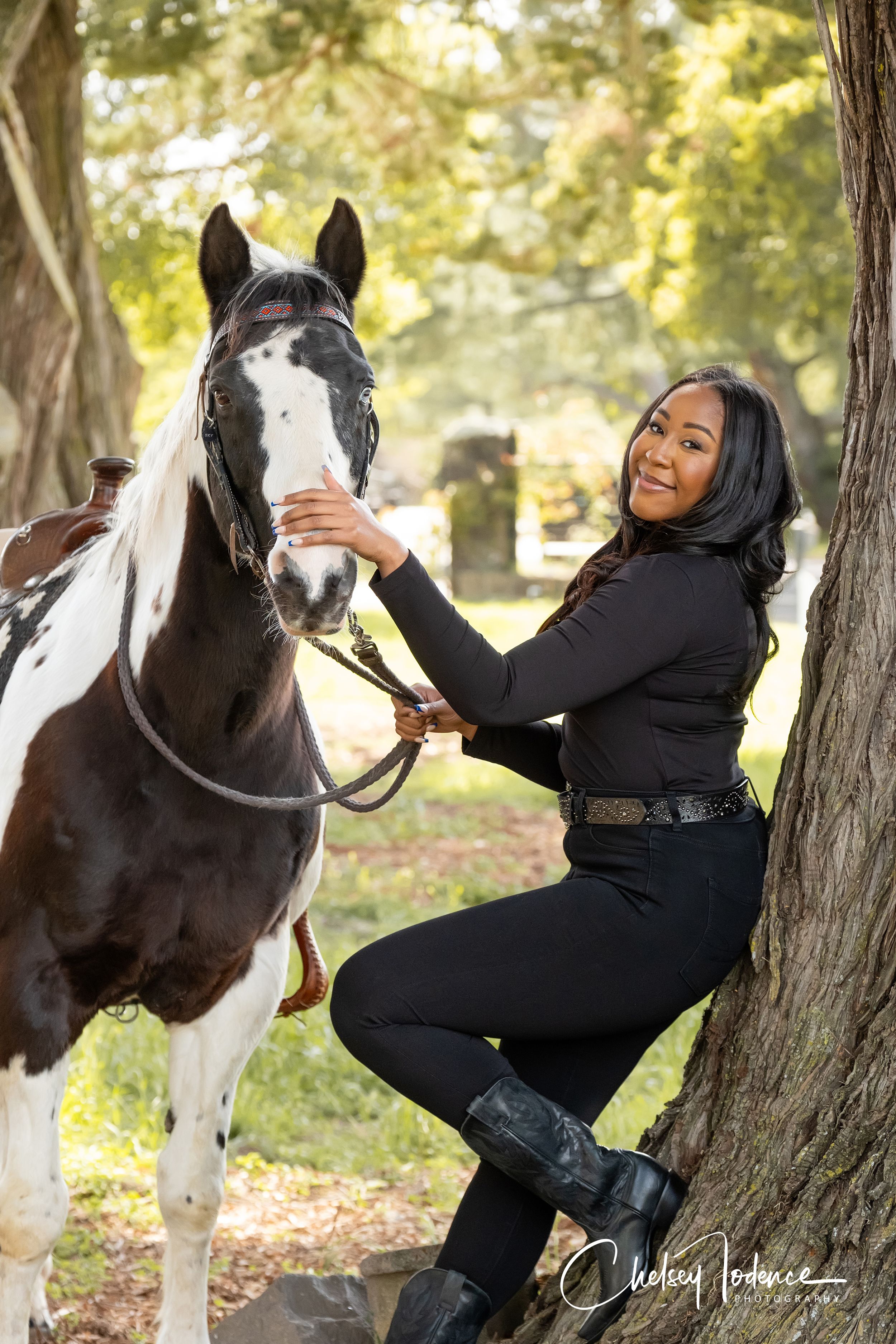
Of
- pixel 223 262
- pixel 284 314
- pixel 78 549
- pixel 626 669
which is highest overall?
pixel 223 262

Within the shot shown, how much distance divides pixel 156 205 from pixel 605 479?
23.1ft

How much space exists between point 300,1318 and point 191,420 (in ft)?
5.79

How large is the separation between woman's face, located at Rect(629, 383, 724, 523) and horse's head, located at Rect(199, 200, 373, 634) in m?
0.50

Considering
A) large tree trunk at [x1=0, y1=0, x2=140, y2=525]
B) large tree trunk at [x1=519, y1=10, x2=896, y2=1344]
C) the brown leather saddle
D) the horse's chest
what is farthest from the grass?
large tree trunk at [x1=0, y1=0, x2=140, y2=525]

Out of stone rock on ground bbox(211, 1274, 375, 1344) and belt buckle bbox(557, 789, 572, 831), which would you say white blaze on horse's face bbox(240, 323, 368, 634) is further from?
stone rock on ground bbox(211, 1274, 375, 1344)

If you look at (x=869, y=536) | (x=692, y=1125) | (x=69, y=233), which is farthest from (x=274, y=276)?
(x=69, y=233)

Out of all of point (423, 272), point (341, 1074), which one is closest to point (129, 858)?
point (341, 1074)

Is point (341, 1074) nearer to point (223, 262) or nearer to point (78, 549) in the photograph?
point (78, 549)

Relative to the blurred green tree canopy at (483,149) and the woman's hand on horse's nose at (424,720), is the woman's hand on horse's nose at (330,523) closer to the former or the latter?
the woman's hand on horse's nose at (424,720)

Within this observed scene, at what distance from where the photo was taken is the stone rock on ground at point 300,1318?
231cm

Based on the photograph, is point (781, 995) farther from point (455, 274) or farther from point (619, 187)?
point (455, 274)

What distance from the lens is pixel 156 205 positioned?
11.8m

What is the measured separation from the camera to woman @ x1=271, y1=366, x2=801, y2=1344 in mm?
1863

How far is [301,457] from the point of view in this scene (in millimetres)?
1784
